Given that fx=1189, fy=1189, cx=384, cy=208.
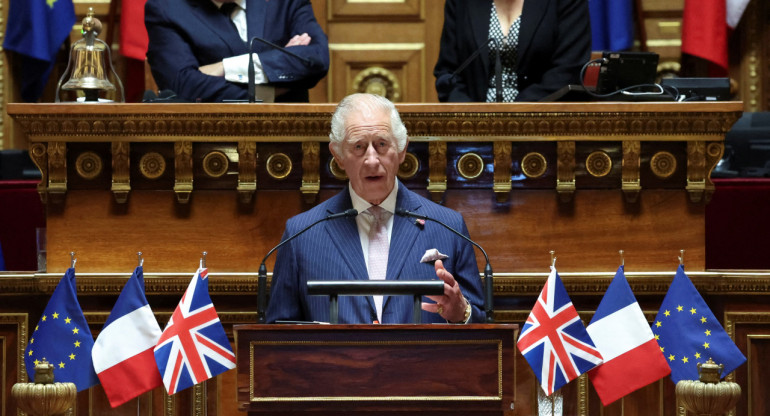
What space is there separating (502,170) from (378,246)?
2.72 feet

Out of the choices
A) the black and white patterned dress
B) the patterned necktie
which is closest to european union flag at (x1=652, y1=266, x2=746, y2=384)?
the patterned necktie

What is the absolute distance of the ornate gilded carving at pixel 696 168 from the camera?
448 cm

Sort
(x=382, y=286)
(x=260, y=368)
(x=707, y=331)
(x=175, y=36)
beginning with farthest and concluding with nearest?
(x=175, y=36) < (x=707, y=331) < (x=382, y=286) < (x=260, y=368)

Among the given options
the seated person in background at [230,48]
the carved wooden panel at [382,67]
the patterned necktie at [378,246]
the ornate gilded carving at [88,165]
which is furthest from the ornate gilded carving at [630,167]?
the carved wooden panel at [382,67]

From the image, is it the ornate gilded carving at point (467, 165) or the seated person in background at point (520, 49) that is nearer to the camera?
the ornate gilded carving at point (467, 165)

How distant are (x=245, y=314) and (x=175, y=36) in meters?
1.34

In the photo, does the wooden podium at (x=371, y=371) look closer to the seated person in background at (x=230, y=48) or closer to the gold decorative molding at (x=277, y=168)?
the gold decorative molding at (x=277, y=168)

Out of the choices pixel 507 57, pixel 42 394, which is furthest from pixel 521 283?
pixel 42 394

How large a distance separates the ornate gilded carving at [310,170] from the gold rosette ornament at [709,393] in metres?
1.57

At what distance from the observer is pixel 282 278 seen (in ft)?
12.6

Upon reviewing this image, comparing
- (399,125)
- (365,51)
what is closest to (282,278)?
(399,125)

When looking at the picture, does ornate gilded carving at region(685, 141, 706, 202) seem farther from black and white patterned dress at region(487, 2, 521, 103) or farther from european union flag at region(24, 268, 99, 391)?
european union flag at region(24, 268, 99, 391)

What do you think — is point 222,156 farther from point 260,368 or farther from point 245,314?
point 260,368

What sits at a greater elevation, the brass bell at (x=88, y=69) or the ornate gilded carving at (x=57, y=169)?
the brass bell at (x=88, y=69)
